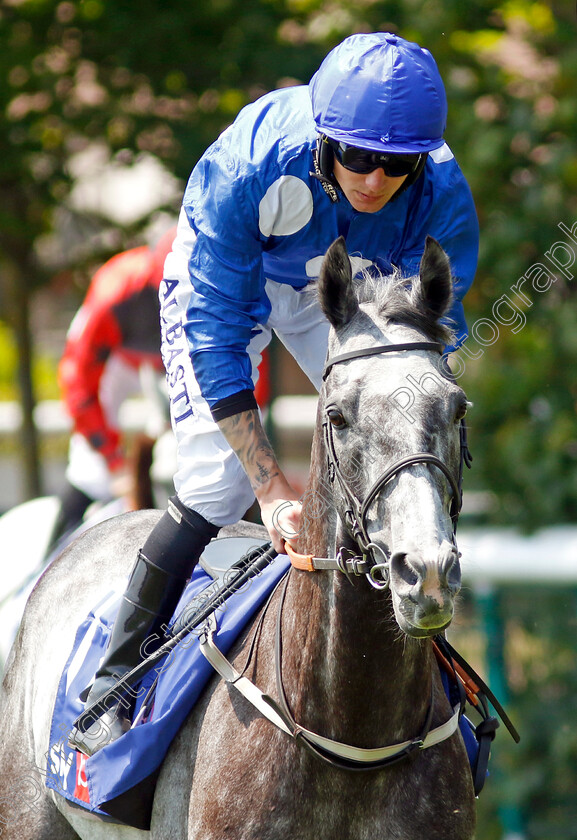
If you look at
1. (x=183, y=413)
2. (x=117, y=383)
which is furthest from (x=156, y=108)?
Answer: (x=183, y=413)

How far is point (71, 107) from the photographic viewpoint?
6.52 meters

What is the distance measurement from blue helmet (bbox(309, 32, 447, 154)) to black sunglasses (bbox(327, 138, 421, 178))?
36mm

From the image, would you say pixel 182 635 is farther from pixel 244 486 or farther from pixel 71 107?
pixel 71 107

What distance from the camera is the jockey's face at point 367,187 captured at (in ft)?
8.86

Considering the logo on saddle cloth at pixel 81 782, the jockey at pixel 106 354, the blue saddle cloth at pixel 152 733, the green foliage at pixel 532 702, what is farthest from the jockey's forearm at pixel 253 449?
the green foliage at pixel 532 702

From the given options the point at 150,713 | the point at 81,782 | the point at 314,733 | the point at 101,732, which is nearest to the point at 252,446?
the point at 314,733

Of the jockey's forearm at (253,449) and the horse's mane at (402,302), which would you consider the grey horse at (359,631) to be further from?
the jockey's forearm at (253,449)

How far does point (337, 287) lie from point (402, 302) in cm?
15

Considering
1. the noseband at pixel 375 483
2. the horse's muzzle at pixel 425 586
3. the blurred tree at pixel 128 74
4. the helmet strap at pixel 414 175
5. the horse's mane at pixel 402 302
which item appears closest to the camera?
the horse's muzzle at pixel 425 586

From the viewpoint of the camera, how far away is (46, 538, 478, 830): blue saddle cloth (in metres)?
2.81

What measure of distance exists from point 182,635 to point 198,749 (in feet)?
1.08

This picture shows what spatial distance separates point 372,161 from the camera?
2666 mm

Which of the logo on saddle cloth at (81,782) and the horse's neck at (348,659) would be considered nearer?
the horse's neck at (348,659)

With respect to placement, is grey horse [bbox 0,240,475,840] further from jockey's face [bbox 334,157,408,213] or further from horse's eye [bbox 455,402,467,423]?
jockey's face [bbox 334,157,408,213]
